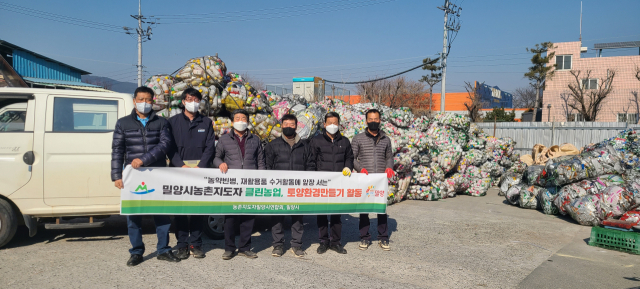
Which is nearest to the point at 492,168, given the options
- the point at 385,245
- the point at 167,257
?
the point at 385,245

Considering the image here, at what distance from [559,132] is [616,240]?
1310 cm

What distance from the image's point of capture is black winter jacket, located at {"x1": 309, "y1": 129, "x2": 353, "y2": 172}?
208 inches

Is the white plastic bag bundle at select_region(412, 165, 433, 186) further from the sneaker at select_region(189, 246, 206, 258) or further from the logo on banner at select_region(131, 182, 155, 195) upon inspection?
the logo on banner at select_region(131, 182, 155, 195)

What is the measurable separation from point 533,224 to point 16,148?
8216 mm

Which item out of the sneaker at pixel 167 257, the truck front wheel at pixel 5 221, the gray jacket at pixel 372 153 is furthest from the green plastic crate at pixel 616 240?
the truck front wheel at pixel 5 221

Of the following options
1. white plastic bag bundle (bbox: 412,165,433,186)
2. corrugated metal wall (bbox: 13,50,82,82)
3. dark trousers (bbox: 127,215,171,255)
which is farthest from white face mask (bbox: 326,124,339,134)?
corrugated metal wall (bbox: 13,50,82,82)

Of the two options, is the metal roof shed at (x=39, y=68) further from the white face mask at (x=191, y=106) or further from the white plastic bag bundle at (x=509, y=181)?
the white plastic bag bundle at (x=509, y=181)

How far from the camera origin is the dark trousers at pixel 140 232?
4.39 meters

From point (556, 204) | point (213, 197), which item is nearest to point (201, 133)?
point (213, 197)

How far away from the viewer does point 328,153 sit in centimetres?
529

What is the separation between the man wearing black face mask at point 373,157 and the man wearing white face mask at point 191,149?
6.79 ft

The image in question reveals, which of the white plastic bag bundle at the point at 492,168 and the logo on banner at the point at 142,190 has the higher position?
the logo on banner at the point at 142,190

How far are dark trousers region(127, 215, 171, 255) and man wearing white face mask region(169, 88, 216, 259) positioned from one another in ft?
0.57

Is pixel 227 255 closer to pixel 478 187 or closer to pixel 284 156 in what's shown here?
pixel 284 156
